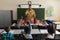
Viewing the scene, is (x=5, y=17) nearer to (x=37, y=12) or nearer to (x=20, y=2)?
(x=20, y=2)

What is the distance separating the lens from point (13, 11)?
233 inches

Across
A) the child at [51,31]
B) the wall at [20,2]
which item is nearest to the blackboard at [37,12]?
the wall at [20,2]

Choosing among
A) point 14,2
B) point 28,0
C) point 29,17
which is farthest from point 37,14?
point 29,17

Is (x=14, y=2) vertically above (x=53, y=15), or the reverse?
(x=14, y=2)

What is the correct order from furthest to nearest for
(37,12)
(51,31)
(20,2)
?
1. (20,2)
2. (37,12)
3. (51,31)

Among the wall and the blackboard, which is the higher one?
the wall

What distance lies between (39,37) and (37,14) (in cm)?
309

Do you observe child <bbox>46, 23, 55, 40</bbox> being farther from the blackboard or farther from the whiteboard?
the whiteboard

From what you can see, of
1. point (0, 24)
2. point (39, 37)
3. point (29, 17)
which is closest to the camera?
point (39, 37)

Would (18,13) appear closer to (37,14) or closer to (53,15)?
(37,14)

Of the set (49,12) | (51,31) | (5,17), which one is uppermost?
(49,12)

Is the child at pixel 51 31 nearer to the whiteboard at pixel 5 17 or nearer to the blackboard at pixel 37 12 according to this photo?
the blackboard at pixel 37 12

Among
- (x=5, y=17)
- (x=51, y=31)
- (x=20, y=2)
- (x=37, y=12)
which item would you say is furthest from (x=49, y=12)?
(x=51, y=31)

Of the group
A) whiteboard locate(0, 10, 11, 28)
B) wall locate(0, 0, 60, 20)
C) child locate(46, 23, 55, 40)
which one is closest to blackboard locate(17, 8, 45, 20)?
wall locate(0, 0, 60, 20)
